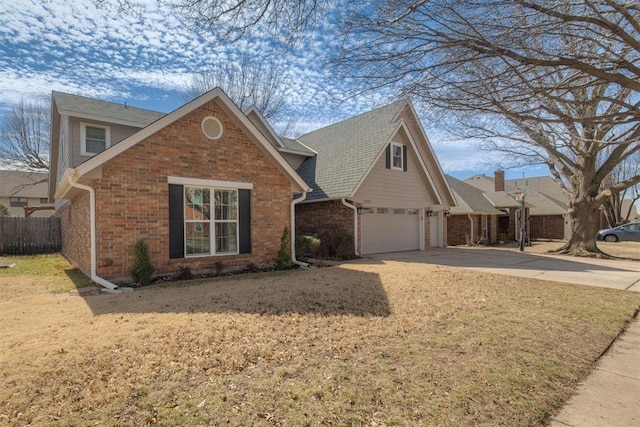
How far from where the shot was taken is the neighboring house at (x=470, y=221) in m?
22.2

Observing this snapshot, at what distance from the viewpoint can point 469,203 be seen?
22562 mm

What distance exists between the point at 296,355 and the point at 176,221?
601 cm

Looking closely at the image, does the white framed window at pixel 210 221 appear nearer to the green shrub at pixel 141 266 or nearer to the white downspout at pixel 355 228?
the green shrub at pixel 141 266

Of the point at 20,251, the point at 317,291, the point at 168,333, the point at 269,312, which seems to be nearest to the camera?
the point at 168,333

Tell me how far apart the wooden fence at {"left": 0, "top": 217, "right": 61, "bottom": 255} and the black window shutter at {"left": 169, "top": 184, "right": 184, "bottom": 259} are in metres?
12.0

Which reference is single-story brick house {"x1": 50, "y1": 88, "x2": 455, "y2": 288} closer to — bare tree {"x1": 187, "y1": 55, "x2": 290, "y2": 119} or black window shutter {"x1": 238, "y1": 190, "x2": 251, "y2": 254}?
black window shutter {"x1": 238, "y1": 190, "x2": 251, "y2": 254}

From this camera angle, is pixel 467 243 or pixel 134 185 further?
pixel 467 243

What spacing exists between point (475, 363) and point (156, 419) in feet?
10.7

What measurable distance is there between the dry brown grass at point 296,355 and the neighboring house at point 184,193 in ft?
5.31

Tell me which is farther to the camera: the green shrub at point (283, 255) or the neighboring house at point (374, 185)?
the neighboring house at point (374, 185)

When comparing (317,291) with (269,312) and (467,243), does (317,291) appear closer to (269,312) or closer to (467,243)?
(269,312)

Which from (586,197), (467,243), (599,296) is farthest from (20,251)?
(586,197)

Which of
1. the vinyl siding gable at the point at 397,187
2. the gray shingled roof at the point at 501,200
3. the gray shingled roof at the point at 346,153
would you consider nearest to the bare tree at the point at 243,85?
the gray shingled roof at the point at 346,153

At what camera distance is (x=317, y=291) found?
718 cm
